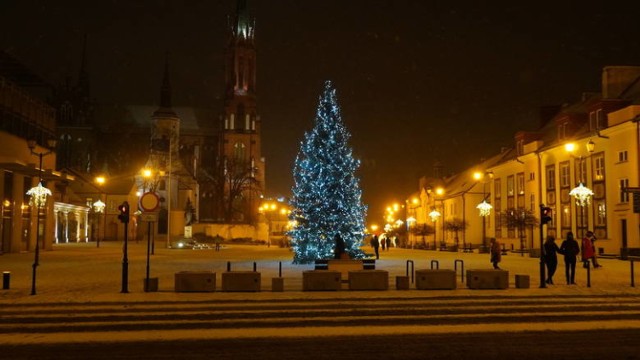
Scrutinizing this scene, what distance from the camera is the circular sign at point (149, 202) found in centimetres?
2106

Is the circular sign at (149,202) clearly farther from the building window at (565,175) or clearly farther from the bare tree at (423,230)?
the bare tree at (423,230)

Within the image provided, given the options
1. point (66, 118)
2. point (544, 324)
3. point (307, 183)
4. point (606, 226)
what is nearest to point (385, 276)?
point (544, 324)

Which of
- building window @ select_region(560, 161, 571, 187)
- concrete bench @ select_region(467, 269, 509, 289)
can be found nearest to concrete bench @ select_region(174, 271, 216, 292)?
concrete bench @ select_region(467, 269, 509, 289)

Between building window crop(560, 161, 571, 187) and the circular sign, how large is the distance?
37.6m

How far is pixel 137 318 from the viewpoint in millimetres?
15492

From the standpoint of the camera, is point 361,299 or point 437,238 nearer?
point 361,299

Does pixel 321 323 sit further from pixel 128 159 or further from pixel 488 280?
pixel 128 159

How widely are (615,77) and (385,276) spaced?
36102 millimetres

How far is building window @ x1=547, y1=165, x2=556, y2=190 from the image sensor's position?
53209 millimetres

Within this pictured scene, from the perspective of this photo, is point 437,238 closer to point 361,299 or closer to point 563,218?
point 563,218

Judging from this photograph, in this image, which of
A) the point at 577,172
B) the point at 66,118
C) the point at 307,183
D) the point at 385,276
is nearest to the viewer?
the point at 385,276

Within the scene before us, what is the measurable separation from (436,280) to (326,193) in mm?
15017

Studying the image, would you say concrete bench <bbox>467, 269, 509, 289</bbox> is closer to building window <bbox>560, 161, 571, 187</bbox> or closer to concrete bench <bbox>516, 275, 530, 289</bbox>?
concrete bench <bbox>516, 275, 530, 289</bbox>

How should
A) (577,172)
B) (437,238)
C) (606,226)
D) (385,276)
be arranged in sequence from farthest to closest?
1. (437,238)
2. (577,172)
3. (606,226)
4. (385,276)
